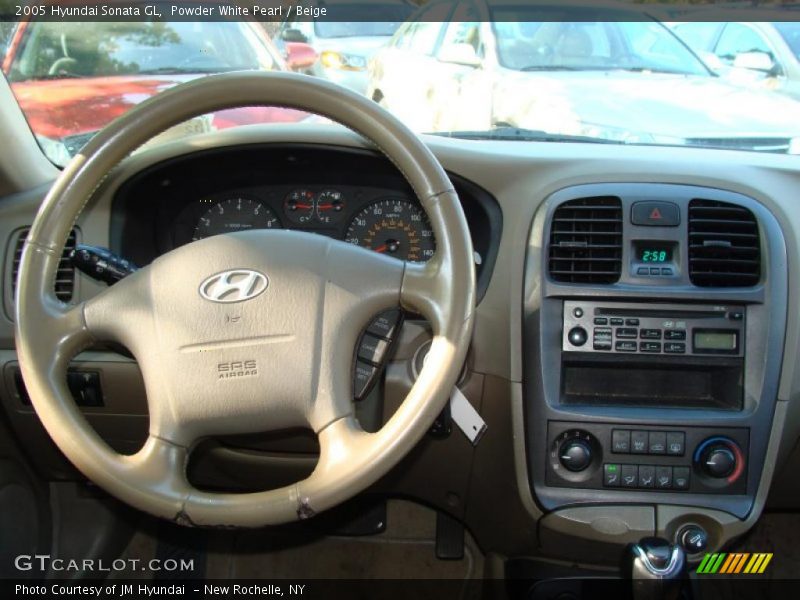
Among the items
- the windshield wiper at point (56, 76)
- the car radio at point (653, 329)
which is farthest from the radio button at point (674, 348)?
the windshield wiper at point (56, 76)

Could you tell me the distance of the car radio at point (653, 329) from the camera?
1.93m

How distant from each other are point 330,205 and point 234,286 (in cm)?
76

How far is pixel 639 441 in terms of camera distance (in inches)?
76.8

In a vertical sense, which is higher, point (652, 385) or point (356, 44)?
point (356, 44)

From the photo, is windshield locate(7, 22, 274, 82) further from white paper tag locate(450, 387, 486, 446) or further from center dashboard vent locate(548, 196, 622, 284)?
white paper tag locate(450, 387, 486, 446)

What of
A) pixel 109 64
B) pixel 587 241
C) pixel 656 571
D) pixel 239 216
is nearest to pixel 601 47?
pixel 587 241

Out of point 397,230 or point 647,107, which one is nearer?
point 397,230

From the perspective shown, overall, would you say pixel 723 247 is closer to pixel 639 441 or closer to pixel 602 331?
pixel 602 331

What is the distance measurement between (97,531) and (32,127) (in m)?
1.23

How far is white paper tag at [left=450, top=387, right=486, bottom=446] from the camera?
192 centimetres

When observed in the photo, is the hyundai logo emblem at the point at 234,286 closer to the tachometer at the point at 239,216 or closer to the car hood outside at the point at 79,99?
Answer: the tachometer at the point at 239,216

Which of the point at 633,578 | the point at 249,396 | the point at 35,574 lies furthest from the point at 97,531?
the point at 633,578

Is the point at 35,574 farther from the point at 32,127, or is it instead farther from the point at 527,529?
the point at 527,529

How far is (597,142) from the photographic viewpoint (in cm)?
222
